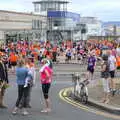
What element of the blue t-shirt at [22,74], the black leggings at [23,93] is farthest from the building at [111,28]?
the blue t-shirt at [22,74]

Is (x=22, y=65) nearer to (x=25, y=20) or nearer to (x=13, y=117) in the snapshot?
(x=13, y=117)

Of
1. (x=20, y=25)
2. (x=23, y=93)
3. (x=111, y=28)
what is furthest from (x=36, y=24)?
(x=23, y=93)

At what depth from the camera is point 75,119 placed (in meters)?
13.6

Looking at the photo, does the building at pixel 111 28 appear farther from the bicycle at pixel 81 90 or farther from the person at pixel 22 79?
the person at pixel 22 79

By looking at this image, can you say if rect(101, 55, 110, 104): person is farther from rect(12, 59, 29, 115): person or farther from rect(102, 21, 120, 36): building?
rect(102, 21, 120, 36): building

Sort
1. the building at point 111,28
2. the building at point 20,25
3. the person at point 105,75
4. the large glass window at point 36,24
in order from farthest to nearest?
the building at point 111,28
the large glass window at point 36,24
the building at point 20,25
the person at point 105,75

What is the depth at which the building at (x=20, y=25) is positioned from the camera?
79812mm

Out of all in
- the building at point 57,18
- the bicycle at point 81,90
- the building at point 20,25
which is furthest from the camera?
the building at point 57,18

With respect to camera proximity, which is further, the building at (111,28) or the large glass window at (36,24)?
the building at (111,28)

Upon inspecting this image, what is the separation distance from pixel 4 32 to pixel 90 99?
6488 cm

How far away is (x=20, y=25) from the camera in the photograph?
89688 mm

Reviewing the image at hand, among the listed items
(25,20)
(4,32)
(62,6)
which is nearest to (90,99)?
(4,32)

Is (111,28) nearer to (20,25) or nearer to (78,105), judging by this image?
(20,25)

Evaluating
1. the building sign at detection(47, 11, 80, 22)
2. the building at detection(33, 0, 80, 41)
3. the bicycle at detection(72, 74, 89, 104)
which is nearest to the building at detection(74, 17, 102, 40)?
the building at detection(33, 0, 80, 41)
